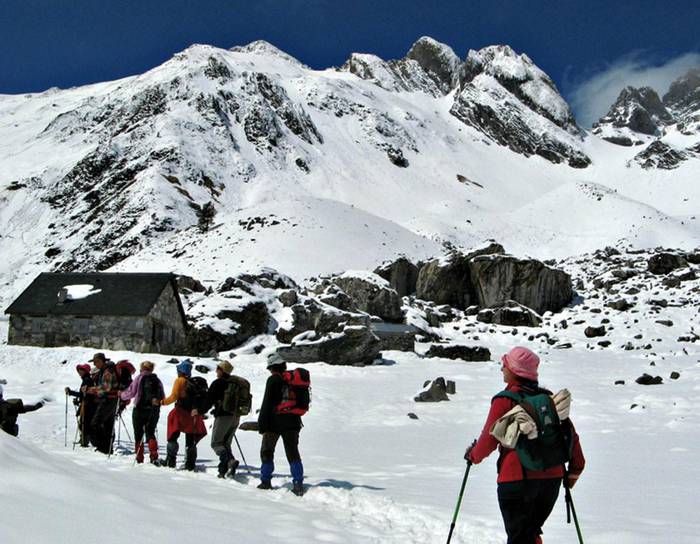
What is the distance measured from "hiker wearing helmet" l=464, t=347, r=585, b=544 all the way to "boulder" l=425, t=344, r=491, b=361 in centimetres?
2253

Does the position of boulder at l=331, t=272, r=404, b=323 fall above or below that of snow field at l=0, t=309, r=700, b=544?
above

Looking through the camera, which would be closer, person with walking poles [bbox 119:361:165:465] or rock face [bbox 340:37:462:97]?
person with walking poles [bbox 119:361:165:465]

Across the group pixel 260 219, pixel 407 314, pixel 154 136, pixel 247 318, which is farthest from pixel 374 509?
pixel 154 136

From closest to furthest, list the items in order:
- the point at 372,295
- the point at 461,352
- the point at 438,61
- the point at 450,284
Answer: the point at 461,352
the point at 372,295
the point at 450,284
the point at 438,61

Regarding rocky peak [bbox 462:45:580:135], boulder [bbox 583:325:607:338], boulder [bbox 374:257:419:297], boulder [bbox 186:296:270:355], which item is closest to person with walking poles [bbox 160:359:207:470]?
boulder [bbox 186:296:270:355]

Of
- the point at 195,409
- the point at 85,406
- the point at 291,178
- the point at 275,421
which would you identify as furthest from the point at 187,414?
the point at 291,178

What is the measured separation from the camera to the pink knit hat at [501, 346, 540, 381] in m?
4.66

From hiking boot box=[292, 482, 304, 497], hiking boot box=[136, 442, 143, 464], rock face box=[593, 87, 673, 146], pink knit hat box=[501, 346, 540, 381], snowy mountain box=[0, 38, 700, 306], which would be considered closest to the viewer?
pink knit hat box=[501, 346, 540, 381]

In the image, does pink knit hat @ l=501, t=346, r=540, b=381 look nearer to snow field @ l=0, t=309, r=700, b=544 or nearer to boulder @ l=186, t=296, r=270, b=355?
snow field @ l=0, t=309, r=700, b=544

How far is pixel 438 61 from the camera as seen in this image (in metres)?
166

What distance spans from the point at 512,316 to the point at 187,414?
29.0 meters

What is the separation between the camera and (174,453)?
31.3 feet

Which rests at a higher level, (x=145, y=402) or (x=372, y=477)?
(x=145, y=402)

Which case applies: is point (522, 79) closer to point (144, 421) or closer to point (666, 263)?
point (666, 263)
